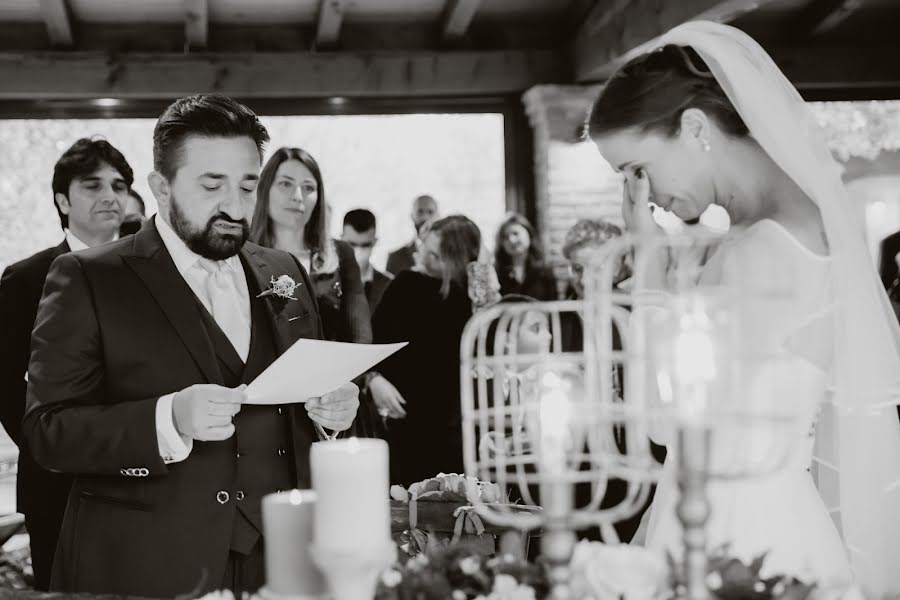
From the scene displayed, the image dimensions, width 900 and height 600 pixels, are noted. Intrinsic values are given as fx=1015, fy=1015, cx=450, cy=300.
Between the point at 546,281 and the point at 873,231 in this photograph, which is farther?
the point at 873,231

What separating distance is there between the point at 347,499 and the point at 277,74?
687cm

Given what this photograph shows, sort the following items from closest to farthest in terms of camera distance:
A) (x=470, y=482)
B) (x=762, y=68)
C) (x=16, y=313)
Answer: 1. (x=762, y=68)
2. (x=470, y=482)
3. (x=16, y=313)

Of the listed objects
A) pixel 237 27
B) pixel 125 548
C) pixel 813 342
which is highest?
pixel 237 27

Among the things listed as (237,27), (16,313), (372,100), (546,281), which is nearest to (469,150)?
(372,100)

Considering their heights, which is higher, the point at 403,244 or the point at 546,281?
the point at 403,244

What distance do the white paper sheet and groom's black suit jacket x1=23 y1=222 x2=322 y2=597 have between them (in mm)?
246

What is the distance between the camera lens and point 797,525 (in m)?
1.70

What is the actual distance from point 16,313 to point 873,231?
671cm

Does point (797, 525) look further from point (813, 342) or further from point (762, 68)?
point (762, 68)

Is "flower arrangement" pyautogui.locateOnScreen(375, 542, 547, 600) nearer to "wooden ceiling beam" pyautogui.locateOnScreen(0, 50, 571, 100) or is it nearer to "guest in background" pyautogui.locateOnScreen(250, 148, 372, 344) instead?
"guest in background" pyautogui.locateOnScreen(250, 148, 372, 344)

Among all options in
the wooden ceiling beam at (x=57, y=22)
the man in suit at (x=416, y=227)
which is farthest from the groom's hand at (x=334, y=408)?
the wooden ceiling beam at (x=57, y=22)

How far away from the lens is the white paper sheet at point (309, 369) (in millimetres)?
1697

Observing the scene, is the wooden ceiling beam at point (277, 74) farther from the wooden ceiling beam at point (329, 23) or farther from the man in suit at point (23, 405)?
the man in suit at point (23, 405)

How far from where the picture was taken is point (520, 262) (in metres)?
5.27
